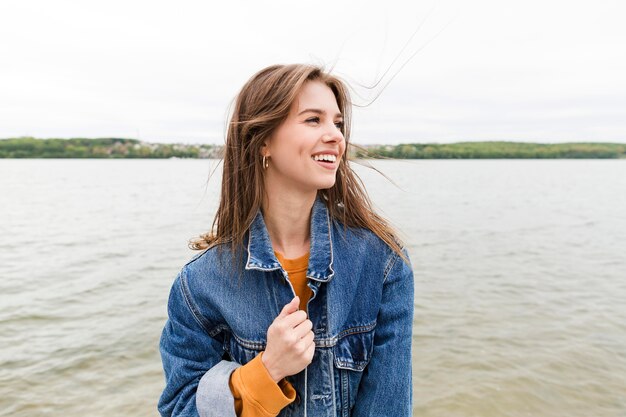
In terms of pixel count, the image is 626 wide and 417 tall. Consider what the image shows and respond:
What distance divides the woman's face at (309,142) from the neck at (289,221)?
2.8 inches

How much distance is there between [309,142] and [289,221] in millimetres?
402

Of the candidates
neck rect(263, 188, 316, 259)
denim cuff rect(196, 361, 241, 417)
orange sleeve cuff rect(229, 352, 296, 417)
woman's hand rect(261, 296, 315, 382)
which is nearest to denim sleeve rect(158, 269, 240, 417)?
denim cuff rect(196, 361, 241, 417)

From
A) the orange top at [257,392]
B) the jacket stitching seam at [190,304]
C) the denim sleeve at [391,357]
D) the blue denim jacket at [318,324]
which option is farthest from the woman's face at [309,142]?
the orange top at [257,392]

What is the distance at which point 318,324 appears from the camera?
212cm

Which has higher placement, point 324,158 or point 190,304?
point 324,158

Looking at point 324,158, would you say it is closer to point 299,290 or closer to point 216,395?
point 299,290

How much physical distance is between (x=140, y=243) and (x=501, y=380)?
1201cm

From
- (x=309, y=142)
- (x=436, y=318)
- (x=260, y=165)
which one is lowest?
(x=436, y=318)

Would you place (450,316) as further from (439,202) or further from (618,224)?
(439,202)

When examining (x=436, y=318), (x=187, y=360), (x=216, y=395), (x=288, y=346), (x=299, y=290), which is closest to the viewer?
(x=288, y=346)

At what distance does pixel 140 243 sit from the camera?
1525 centimetres

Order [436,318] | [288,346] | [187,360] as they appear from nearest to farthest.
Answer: [288,346], [187,360], [436,318]

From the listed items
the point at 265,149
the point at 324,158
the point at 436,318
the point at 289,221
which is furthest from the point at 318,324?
the point at 436,318

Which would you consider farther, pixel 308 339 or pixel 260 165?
pixel 260 165
